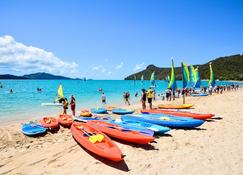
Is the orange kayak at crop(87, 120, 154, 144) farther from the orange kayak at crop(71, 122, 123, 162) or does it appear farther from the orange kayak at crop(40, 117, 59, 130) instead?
the orange kayak at crop(40, 117, 59, 130)

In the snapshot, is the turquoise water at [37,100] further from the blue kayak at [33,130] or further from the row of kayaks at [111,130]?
the row of kayaks at [111,130]

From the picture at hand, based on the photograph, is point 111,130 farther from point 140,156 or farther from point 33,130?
point 33,130

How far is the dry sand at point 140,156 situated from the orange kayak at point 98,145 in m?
0.27

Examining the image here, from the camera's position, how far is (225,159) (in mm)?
7473

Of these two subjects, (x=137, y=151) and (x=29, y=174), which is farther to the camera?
(x=137, y=151)

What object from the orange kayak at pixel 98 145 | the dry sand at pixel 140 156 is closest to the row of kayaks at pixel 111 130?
the orange kayak at pixel 98 145

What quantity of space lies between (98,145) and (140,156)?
1.46 m

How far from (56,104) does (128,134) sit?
57.7ft

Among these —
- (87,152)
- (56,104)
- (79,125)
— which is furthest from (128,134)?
(56,104)

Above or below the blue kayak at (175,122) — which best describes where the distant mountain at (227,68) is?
above

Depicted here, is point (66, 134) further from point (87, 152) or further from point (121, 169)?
point (121, 169)

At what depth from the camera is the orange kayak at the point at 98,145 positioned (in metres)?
7.17

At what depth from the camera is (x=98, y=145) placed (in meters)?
8.04

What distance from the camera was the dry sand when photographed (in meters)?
6.93
